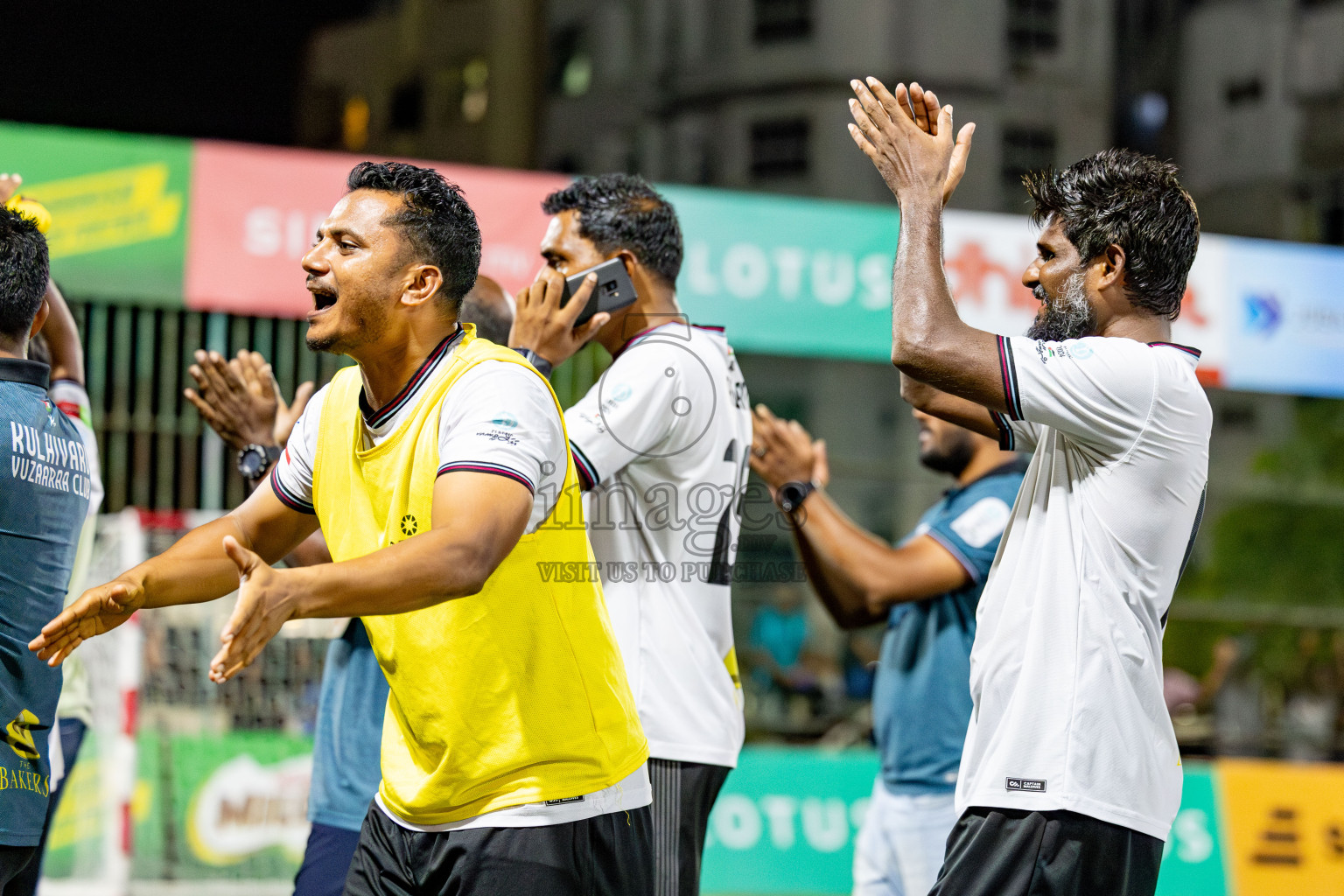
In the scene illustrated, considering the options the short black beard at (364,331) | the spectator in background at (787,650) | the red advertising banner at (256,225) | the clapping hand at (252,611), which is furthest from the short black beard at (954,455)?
the spectator in background at (787,650)

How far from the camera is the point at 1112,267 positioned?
2.96m

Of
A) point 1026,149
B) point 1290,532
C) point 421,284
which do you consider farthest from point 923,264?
point 1290,532

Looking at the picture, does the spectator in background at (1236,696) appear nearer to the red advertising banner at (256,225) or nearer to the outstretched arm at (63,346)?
the red advertising banner at (256,225)

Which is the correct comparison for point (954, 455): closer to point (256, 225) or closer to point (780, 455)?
point (780, 455)

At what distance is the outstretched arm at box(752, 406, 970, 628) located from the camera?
4402mm

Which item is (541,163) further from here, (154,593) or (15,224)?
(154,593)

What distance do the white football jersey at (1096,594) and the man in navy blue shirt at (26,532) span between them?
2084 mm

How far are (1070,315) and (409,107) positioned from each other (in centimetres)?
1183

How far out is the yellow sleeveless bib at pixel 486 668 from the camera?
8.71 ft

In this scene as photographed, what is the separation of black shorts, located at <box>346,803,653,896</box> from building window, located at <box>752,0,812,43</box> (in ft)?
41.7

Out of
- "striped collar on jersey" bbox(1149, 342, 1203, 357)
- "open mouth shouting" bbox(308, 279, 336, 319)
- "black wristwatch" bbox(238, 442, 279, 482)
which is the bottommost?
"black wristwatch" bbox(238, 442, 279, 482)

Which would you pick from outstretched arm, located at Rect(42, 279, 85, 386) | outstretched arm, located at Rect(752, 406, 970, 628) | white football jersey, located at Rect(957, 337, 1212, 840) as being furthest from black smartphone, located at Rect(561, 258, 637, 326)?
outstretched arm, located at Rect(42, 279, 85, 386)

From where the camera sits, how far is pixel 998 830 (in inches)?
109

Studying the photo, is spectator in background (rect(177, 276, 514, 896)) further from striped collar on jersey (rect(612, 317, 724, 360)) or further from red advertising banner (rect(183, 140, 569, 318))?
red advertising banner (rect(183, 140, 569, 318))
